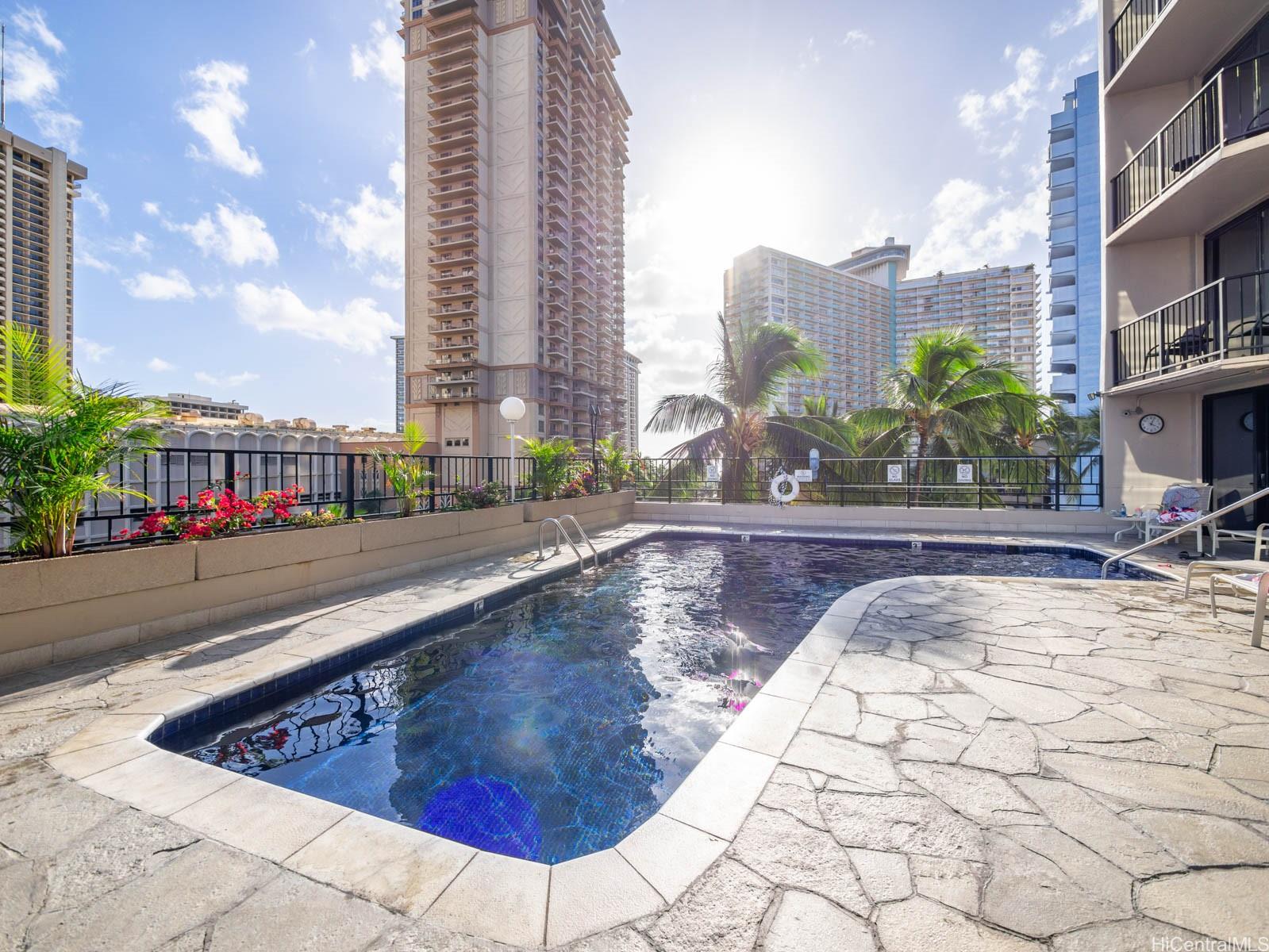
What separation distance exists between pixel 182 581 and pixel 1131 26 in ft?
49.2

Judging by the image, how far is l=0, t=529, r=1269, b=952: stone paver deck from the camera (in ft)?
4.20

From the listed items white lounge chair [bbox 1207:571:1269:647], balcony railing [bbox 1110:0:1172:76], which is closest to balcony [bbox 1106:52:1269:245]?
balcony railing [bbox 1110:0:1172:76]

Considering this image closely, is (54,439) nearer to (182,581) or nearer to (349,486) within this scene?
(182,581)

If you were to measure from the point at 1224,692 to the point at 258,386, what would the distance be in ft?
77.7

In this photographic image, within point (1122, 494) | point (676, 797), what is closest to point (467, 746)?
point (676, 797)

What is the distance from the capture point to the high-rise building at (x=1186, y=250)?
6273mm

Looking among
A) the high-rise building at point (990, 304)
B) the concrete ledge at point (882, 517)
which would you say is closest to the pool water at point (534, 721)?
the concrete ledge at point (882, 517)

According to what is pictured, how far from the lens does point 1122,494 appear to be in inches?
344

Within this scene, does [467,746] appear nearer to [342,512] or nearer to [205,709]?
[205,709]

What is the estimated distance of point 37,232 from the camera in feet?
111

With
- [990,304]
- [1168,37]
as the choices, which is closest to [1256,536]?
[1168,37]

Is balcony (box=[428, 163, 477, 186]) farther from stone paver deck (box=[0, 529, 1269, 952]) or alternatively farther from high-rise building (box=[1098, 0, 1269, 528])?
stone paver deck (box=[0, 529, 1269, 952])

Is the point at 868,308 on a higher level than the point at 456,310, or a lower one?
higher

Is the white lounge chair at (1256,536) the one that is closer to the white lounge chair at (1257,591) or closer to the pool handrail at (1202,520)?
the pool handrail at (1202,520)
